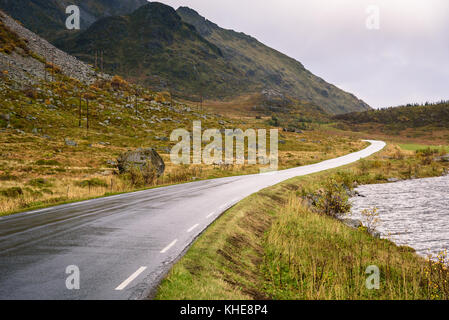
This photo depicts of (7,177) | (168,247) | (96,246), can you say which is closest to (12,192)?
(7,177)

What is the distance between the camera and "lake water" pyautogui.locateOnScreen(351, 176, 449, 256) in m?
10.8

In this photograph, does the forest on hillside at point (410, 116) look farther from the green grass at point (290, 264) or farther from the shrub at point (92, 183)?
the shrub at point (92, 183)

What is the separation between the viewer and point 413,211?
1527 centimetres

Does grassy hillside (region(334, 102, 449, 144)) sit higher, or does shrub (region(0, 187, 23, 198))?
grassy hillside (region(334, 102, 449, 144))

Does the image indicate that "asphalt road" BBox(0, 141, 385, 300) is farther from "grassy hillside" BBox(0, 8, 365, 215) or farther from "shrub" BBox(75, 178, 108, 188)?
"shrub" BBox(75, 178, 108, 188)

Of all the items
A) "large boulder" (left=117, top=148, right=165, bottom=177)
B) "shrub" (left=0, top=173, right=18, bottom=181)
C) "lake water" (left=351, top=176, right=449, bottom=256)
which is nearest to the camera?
"lake water" (left=351, top=176, right=449, bottom=256)

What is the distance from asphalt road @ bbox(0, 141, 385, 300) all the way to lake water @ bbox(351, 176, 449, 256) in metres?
7.01

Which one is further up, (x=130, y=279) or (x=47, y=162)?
(x=47, y=162)

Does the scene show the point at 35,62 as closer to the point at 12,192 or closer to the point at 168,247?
the point at 12,192

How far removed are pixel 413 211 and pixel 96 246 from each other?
16.6m

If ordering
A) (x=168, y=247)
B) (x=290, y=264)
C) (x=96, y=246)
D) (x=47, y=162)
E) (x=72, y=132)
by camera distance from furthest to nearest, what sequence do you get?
(x=72, y=132)
(x=47, y=162)
(x=290, y=264)
(x=168, y=247)
(x=96, y=246)

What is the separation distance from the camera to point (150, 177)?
2122 centimetres

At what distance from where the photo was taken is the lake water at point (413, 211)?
424 inches

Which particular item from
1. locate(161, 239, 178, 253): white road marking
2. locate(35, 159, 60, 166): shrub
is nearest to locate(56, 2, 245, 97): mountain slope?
locate(35, 159, 60, 166): shrub
